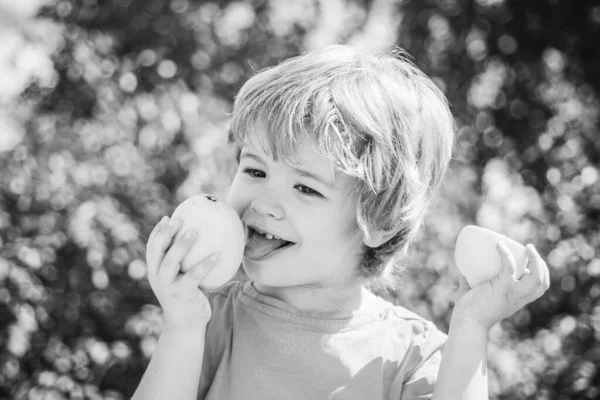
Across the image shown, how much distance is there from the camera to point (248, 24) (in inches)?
106

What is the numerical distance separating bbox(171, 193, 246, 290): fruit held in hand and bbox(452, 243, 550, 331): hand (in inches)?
17.6

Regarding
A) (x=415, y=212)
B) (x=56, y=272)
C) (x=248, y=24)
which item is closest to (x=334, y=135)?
(x=415, y=212)

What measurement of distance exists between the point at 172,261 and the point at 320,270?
0.33m

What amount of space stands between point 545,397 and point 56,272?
1.77 metres

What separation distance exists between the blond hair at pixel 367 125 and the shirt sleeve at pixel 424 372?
8.0 inches

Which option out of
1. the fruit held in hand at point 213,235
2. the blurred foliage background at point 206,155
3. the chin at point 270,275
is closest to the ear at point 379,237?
the chin at point 270,275

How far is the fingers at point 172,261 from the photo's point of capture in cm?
132

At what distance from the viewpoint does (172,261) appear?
1.32m

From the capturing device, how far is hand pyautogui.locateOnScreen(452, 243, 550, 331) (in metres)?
1.36

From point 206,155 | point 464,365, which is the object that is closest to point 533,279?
point 464,365

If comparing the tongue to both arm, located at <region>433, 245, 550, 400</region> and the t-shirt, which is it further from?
arm, located at <region>433, 245, 550, 400</region>

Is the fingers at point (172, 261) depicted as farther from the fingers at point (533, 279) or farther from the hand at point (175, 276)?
the fingers at point (533, 279)

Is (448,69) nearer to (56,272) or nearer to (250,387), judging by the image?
(56,272)

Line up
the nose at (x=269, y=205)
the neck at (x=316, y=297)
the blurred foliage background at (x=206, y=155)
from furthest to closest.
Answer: the blurred foliage background at (x=206, y=155)
the neck at (x=316, y=297)
the nose at (x=269, y=205)
